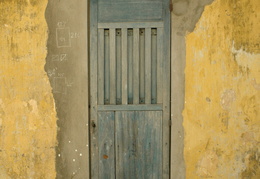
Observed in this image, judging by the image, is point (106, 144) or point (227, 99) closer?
point (227, 99)

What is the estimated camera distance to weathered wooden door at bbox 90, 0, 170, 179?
239 centimetres

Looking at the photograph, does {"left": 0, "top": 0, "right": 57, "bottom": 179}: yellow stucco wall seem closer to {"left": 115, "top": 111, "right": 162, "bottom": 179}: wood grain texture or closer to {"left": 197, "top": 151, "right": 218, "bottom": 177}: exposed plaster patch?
{"left": 115, "top": 111, "right": 162, "bottom": 179}: wood grain texture

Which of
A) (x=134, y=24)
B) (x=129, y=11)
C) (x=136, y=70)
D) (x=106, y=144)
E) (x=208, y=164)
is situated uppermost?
(x=129, y=11)

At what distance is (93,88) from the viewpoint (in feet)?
7.98

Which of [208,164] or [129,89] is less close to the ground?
[129,89]

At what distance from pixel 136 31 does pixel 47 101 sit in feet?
4.04

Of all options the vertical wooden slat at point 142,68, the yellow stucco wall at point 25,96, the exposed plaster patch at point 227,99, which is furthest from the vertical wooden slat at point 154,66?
the yellow stucco wall at point 25,96

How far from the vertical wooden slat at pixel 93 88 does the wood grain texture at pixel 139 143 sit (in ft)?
0.80

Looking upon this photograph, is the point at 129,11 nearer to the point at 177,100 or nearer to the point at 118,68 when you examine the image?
the point at 118,68

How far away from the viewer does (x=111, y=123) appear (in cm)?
244

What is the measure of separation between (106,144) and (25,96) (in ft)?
3.39

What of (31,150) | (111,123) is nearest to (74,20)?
(111,123)

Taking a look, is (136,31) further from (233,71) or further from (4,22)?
(4,22)

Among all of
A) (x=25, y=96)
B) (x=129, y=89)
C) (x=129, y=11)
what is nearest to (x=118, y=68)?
(x=129, y=89)
